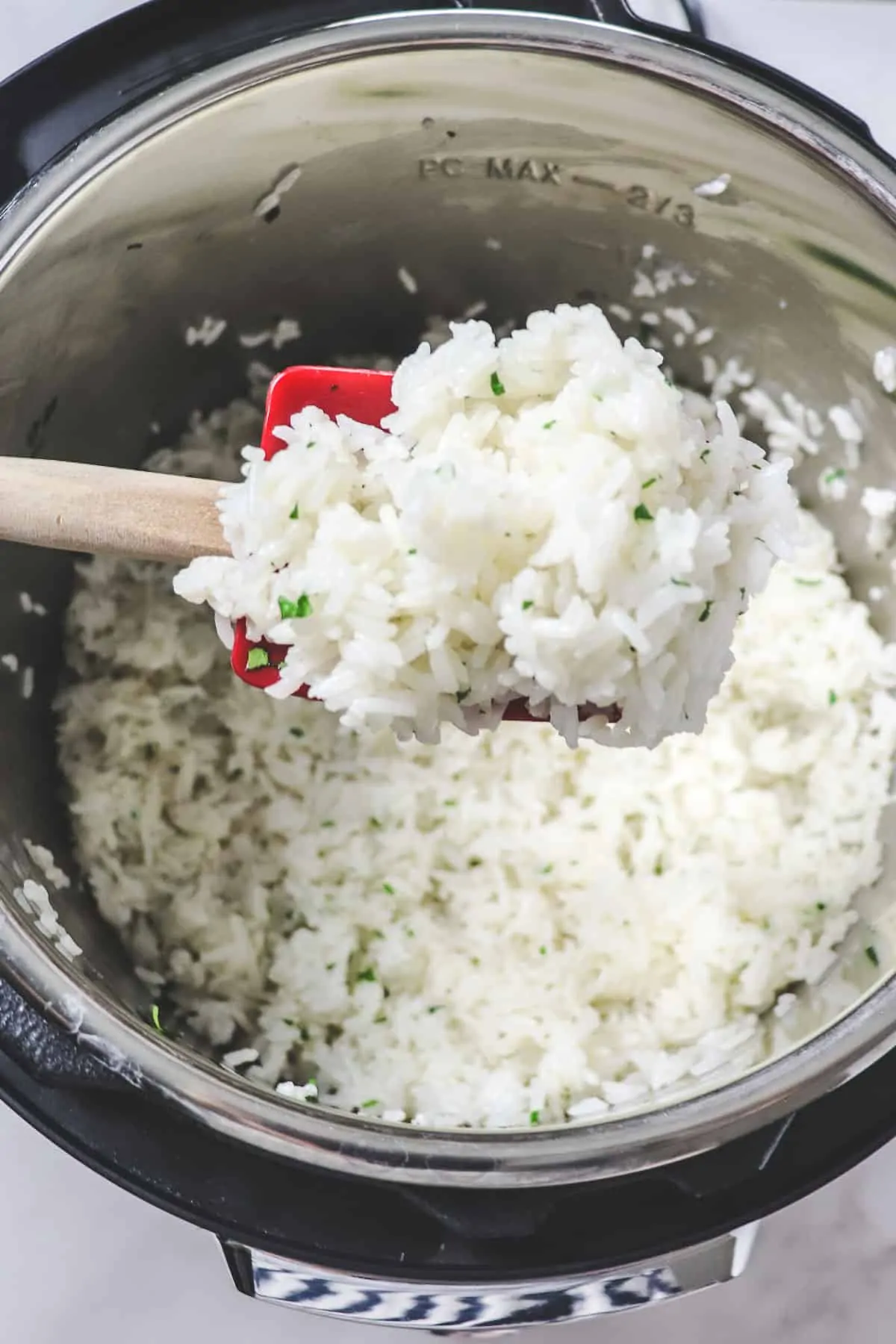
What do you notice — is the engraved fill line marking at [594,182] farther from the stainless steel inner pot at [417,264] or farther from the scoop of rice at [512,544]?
the scoop of rice at [512,544]

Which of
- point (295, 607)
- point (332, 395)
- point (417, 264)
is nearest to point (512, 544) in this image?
point (295, 607)

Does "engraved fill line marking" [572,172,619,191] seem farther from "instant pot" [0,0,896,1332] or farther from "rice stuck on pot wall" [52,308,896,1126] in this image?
"rice stuck on pot wall" [52,308,896,1126]

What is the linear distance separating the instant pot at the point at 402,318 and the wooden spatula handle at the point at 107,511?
0.19 meters

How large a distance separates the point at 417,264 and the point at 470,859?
0.64 m

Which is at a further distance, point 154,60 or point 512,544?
point 154,60

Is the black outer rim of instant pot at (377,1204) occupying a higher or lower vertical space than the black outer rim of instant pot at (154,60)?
lower

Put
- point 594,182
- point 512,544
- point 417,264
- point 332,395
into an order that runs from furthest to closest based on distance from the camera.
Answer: point 417,264
point 594,182
point 332,395
point 512,544

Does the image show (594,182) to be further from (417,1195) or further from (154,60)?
(417,1195)

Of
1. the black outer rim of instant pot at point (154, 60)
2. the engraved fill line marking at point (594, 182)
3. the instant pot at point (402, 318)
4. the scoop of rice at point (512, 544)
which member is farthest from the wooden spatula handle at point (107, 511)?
the engraved fill line marking at point (594, 182)

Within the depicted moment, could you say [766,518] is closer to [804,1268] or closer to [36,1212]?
[804,1268]

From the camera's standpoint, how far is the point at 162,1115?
89 centimetres

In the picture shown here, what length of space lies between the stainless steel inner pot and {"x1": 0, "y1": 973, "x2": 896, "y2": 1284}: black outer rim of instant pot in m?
0.06

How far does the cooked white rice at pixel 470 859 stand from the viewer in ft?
3.76

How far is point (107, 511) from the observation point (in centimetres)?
90
